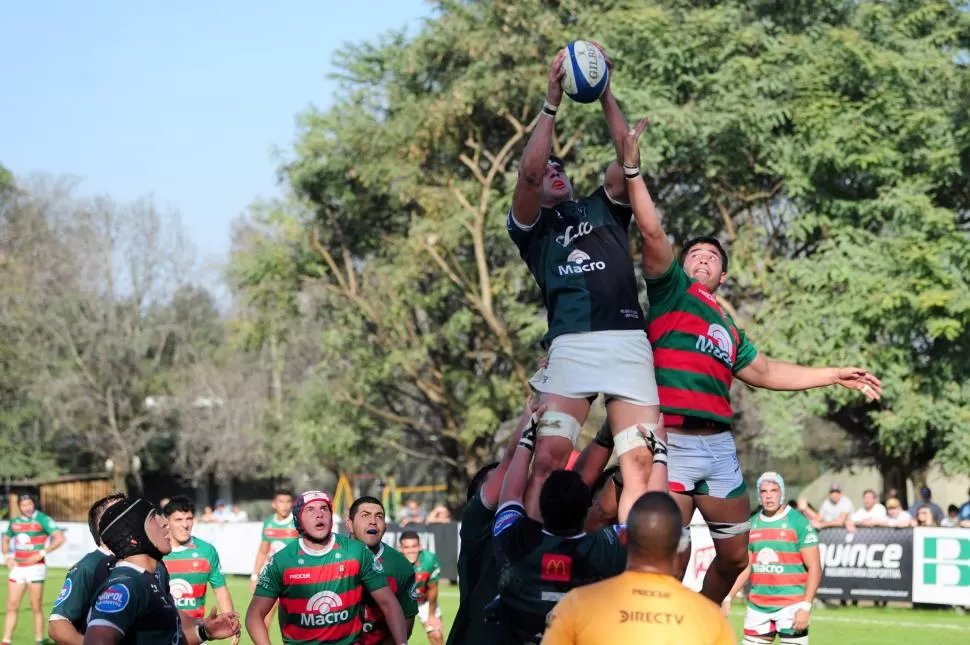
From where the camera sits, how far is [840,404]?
1062 inches

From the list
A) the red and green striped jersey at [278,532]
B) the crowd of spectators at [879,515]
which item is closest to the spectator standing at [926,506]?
the crowd of spectators at [879,515]

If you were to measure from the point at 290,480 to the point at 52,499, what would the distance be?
1094 centimetres

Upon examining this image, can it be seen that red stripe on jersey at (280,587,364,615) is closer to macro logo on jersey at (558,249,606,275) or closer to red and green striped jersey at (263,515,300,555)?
macro logo on jersey at (558,249,606,275)

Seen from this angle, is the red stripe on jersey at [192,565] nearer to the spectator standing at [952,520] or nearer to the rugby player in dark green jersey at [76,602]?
the rugby player in dark green jersey at [76,602]

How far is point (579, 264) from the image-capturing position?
7.17m

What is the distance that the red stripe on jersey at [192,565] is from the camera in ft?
45.8

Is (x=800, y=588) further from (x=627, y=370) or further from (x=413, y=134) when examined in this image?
(x=413, y=134)

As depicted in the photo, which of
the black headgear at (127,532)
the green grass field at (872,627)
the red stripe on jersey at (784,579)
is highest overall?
the black headgear at (127,532)

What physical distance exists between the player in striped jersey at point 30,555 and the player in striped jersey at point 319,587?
38.4 feet

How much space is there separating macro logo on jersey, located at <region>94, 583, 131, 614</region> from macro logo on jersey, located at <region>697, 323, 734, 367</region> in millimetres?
3516

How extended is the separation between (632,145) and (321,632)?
4535 mm

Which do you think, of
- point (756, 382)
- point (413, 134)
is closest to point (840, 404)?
point (413, 134)

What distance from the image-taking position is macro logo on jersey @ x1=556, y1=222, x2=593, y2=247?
23.7ft

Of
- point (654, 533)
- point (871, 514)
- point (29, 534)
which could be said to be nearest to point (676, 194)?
point (871, 514)
